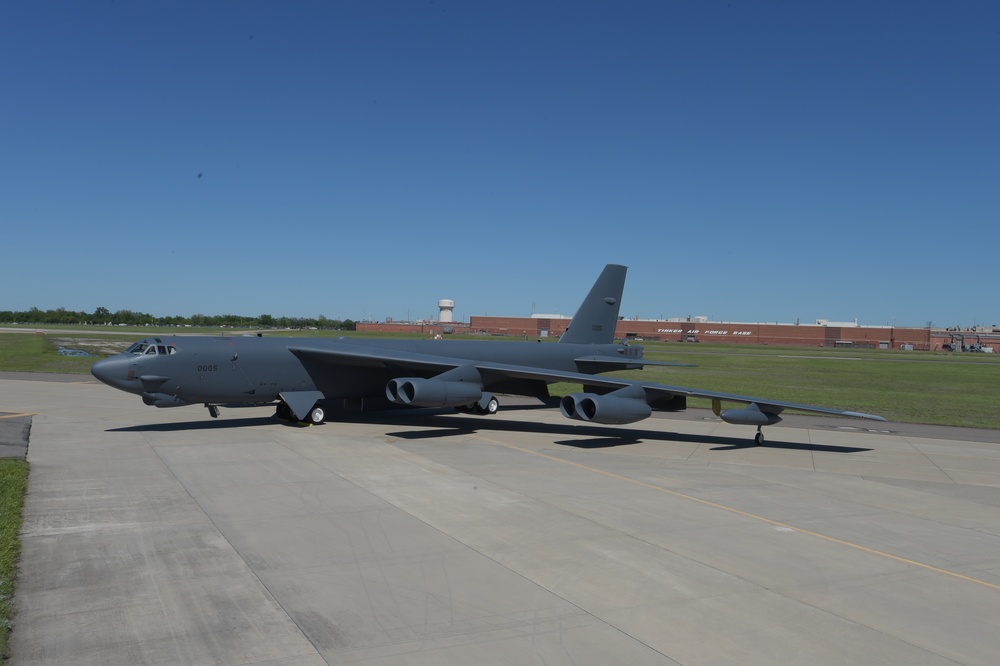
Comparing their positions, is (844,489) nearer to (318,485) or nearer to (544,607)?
(544,607)

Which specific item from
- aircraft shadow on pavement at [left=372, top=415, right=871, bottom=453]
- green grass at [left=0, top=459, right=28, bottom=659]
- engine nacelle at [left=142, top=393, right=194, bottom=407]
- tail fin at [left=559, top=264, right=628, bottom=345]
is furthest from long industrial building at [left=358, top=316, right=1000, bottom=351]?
green grass at [left=0, top=459, right=28, bottom=659]

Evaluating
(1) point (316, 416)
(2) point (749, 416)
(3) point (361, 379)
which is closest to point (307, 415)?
(1) point (316, 416)

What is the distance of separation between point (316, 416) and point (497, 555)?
44.9ft

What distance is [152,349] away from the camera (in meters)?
19.9

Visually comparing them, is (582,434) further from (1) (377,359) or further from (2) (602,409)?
(1) (377,359)

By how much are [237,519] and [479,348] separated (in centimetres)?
1538

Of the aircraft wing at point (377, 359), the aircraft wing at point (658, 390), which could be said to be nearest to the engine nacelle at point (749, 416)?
the aircraft wing at point (658, 390)

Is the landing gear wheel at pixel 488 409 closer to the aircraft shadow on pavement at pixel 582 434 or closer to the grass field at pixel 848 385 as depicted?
the aircraft shadow on pavement at pixel 582 434

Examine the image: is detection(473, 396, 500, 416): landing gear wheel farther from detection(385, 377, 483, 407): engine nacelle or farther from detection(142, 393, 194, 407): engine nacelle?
detection(142, 393, 194, 407): engine nacelle

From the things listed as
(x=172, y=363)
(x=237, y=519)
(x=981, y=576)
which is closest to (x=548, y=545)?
(x=237, y=519)

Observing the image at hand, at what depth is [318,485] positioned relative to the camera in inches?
552

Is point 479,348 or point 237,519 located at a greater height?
point 479,348

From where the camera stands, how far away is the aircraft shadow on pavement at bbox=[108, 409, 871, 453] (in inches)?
805

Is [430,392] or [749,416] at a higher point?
[430,392]
